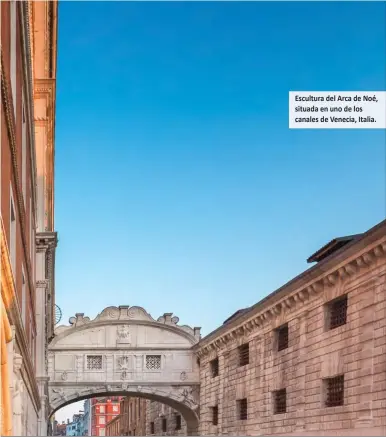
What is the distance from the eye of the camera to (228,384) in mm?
35906

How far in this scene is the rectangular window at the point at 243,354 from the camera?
33.2 meters

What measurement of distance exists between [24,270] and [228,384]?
19569mm

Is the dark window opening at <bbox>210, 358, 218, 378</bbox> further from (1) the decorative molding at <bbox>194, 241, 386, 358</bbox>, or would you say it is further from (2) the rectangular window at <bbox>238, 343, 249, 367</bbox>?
(2) the rectangular window at <bbox>238, 343, 249, 367</bbox>

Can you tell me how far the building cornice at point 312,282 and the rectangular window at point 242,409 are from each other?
2782 mm

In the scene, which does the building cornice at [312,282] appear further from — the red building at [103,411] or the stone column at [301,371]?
the red building at [103,411]

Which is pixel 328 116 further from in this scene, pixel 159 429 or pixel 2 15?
pixel 159 429

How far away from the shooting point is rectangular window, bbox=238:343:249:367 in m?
33.2

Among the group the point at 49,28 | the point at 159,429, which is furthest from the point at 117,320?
the point at 49,28

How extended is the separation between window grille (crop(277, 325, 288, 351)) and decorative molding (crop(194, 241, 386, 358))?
0.54m

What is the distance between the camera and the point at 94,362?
43.0m

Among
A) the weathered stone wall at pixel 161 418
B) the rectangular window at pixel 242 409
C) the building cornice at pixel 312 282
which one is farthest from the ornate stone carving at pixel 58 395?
the rectangular window at pixel 242 409

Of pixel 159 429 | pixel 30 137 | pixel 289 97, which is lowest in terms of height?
pixel 159 429

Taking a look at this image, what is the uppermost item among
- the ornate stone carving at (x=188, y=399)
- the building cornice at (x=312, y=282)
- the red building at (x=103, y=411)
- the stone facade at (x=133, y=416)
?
the building cornice at (x=312, y=282)

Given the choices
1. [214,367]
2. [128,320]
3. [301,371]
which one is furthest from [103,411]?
[301,371]
